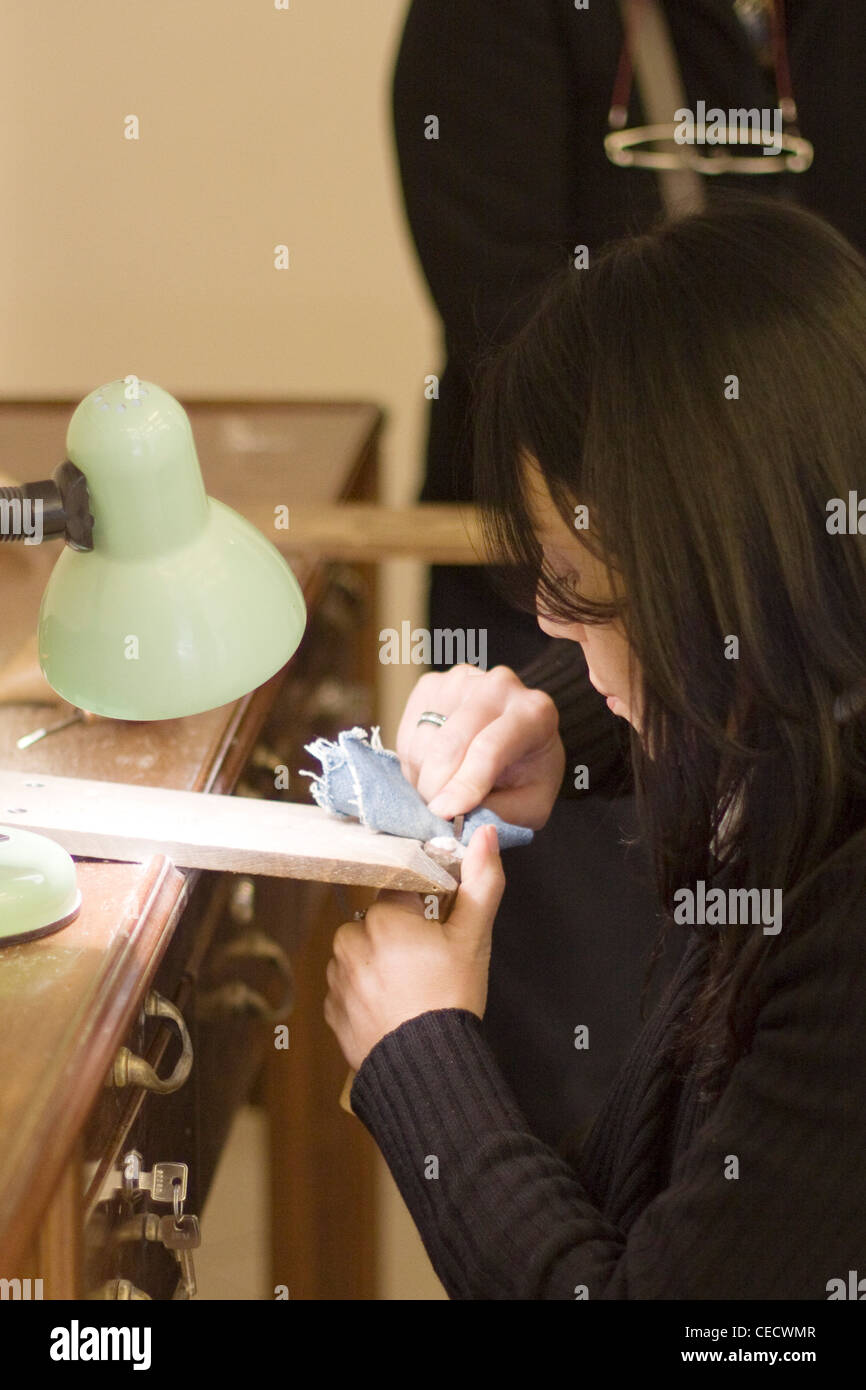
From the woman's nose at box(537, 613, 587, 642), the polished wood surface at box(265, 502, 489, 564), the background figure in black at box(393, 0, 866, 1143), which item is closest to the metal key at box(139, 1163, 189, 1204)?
the woman's nose at box(537, 613, 587, 642)

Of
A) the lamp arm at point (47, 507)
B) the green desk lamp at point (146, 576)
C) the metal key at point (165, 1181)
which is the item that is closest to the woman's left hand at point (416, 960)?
the metal key at point (165, 1181)

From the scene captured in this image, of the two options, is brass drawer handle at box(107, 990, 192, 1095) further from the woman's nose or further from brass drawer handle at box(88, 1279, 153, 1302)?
the woman's nose

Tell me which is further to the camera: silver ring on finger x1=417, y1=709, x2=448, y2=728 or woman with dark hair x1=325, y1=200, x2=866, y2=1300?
silver ring on finger x1=417, y1=709, x2=448, y2=728

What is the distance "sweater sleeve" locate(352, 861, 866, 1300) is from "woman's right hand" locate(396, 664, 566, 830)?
0.27 metres

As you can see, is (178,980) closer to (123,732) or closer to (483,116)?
(123,732)

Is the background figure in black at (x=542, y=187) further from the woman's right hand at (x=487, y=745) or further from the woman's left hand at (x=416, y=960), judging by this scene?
the woman's left hand at (x=416, y=960)

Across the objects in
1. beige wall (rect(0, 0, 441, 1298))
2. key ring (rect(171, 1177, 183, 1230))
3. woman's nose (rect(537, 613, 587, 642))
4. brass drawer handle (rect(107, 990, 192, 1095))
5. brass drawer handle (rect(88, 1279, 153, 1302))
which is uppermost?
beige wall (rect(0, 0, 441, 1298))

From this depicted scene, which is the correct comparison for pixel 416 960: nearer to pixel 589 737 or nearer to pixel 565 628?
pixel 565 628

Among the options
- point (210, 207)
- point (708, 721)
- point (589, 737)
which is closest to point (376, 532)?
point (589, 737)

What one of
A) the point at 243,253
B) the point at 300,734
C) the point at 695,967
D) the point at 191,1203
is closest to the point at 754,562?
the point at 695,967

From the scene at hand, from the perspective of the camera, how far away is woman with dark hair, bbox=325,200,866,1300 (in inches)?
26.6

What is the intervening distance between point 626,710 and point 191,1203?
0.49 meters

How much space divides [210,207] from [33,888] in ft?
6.43

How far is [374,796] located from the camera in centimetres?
89
